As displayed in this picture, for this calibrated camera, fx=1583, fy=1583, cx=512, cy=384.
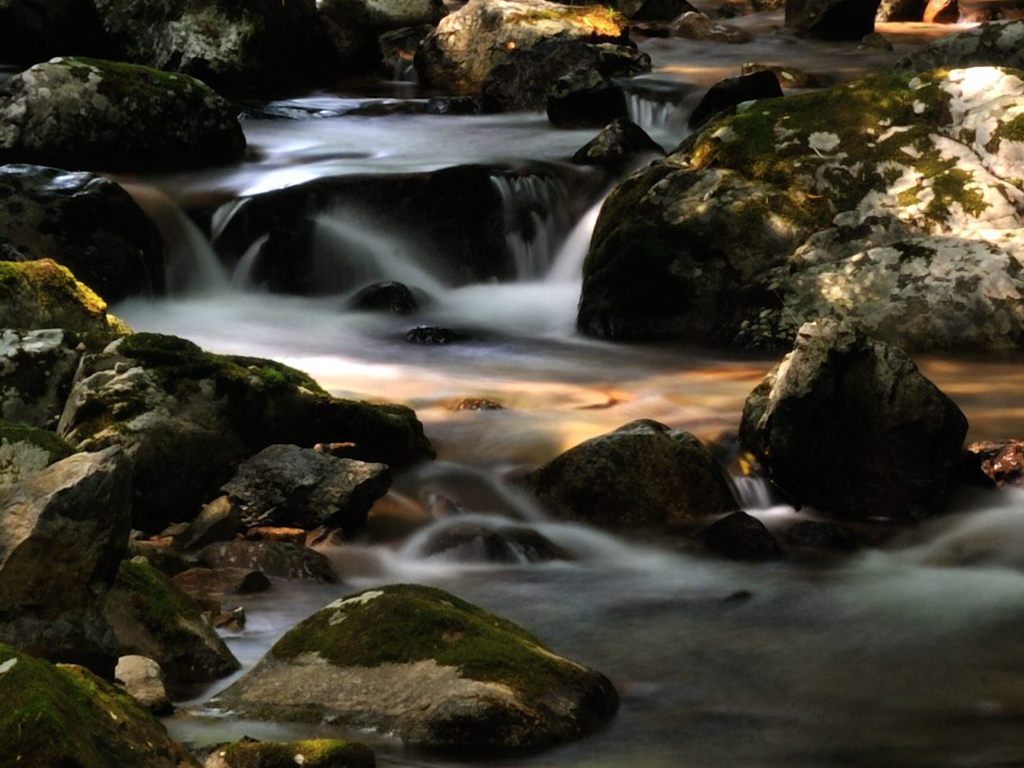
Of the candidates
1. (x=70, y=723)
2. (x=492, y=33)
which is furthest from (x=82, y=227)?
(x=492, y=33)

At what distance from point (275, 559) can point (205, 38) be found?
42.8 feet

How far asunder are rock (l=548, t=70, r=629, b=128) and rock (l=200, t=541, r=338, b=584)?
1019cm

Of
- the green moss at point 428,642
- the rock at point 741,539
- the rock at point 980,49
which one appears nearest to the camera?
the green moss at point 428,642

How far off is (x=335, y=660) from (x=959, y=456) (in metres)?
3.90

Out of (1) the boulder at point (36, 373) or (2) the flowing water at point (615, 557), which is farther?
(1) the boulder at point (36, 373)

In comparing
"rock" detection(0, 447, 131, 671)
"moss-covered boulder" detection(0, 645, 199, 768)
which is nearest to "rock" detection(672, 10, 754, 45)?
"rock" detection(0, 447, 131, 671)

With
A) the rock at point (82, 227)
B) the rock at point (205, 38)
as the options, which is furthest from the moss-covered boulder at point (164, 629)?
the rock at point (205, 38)

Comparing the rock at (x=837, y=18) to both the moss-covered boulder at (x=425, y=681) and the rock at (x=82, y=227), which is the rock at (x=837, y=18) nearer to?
the rock at (x=82, y=227)

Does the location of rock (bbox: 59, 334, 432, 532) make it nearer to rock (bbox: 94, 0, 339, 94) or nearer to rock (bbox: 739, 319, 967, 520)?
rock (bbox: 739, 319, 967, 520)

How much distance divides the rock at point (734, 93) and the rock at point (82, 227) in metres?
5.86

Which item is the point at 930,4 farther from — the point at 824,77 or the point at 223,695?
the point at 223,695

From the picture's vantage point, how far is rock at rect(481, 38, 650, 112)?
57.2 ft

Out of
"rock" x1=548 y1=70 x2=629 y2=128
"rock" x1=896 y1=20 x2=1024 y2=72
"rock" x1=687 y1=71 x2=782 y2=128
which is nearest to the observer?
"rock" x1=896 y1=20 x2=1024 y2=72

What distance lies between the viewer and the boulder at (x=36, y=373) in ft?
24.4
